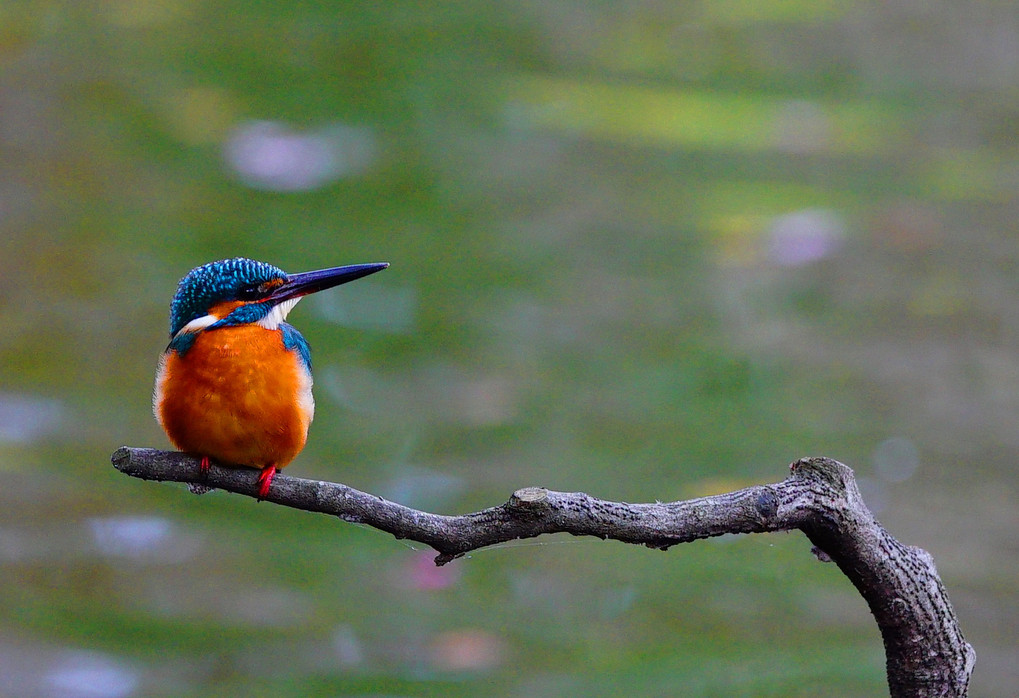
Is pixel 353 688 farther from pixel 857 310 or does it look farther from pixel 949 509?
pixel 857 310

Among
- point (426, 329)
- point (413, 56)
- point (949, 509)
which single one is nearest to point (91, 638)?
point (426, 329)

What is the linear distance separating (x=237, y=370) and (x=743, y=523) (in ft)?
2.13

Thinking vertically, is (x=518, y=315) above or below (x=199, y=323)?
above

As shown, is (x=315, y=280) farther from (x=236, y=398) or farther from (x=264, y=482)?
(x=264, y=482)

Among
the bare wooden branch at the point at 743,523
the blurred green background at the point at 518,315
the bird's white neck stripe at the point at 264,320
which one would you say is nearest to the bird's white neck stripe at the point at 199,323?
the bird's white neck stripe at the point at 264,320

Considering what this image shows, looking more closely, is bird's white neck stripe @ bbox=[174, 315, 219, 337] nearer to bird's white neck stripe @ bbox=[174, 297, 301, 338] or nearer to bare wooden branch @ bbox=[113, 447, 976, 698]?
bird's white neck stripe @ bbox=[174, 297, 301, 338]

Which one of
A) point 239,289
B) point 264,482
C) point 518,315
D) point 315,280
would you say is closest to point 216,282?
point 239,289

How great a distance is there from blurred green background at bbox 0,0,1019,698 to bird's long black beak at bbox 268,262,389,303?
164 centimetres

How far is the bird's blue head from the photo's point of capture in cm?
157

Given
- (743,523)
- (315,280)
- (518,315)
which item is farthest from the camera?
(518,315)

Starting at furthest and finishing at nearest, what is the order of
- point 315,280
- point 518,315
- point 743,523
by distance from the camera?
1. point 518,315
2. point 315,280
3. point 743,523

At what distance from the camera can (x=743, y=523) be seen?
4.37 feet

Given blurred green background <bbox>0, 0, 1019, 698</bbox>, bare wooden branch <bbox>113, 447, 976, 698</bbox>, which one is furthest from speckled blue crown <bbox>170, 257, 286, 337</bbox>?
blurred green background <bbox>0, 0, 1019, 698</bbox>

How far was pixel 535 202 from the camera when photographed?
16.8 feet
